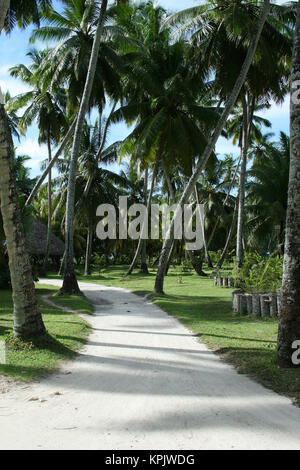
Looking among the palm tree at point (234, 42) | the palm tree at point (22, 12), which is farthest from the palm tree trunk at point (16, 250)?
the palm tree at point (234, 42)

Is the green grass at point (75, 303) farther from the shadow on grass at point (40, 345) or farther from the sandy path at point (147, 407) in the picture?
the sandy path at point (147, 407)

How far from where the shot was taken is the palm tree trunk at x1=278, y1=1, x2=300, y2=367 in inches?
236

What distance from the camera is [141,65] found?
20609 mm

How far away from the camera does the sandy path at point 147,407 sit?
11.6 feet

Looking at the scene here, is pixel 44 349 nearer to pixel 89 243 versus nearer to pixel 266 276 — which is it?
pixel 266 276

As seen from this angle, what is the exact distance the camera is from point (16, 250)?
23.4ft

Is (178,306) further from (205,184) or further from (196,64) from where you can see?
(205,184)

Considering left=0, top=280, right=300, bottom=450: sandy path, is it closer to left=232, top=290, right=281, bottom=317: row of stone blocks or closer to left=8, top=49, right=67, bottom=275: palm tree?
left=232, top=290, right=281, bottom=317: row of stone blocks

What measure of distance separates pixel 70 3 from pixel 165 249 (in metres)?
11.9

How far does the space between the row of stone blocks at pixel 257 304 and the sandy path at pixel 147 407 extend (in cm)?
407

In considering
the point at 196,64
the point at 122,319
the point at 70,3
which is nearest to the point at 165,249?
the point at 122,319

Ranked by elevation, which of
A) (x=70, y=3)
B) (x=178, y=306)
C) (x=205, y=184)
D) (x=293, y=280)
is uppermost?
(x=70, y=3)
